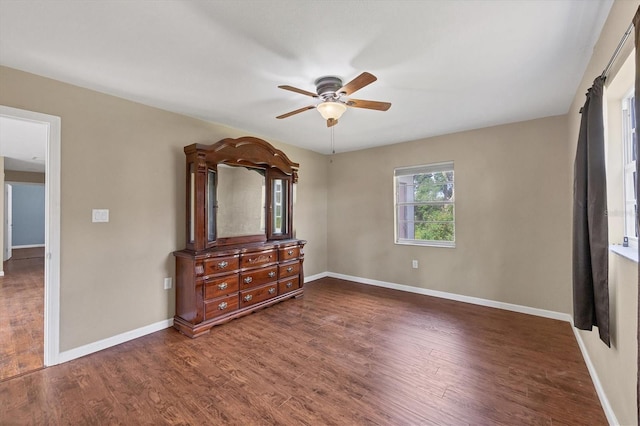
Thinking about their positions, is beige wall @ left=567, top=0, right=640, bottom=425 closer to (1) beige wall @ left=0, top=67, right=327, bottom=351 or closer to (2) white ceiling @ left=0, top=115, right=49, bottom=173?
(1) beige wall @ left=0, top=67, right=327, bottom=351

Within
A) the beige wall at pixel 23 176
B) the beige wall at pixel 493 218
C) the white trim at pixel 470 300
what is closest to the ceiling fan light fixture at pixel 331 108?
the beige wall at pixel 493 218

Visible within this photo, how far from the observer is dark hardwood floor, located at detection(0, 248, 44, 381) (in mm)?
2322

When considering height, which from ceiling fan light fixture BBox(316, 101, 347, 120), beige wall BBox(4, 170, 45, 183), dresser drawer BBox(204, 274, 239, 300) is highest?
beige wall BBox(4, 170, 45, 183)

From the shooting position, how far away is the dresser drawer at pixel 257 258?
3332 mm

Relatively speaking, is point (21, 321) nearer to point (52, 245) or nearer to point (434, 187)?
point (52, 245)

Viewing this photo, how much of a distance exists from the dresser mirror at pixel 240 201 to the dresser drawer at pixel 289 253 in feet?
1.34

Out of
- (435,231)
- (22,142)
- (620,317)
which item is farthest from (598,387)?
(22,142)

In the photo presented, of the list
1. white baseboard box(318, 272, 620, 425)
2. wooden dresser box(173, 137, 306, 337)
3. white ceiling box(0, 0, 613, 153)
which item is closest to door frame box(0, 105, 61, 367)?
white ceiling box(0, 0, 613, 153)

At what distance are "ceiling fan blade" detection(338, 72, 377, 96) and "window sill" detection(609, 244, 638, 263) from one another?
1.69m

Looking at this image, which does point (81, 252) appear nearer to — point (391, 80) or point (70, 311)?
point (70, 311)

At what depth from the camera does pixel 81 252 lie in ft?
8.13

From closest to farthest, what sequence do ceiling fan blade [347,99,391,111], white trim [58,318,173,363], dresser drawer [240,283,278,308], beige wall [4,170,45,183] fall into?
ceiling fan blade [347,99,391,111]
white trim [58,318,173,363]
dresser drawer [240,283,278,308]
beige wall [4,170,45,183]

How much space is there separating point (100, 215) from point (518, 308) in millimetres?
4861

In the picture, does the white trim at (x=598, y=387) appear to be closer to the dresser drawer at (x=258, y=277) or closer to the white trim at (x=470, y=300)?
the white trim at (x=470, y=300)
